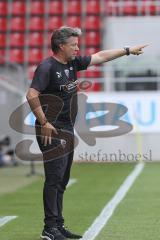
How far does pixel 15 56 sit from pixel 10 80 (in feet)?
12.9

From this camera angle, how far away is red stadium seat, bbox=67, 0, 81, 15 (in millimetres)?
27438

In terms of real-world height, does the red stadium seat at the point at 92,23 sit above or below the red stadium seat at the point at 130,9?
below

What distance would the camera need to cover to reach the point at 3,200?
38.2 ft

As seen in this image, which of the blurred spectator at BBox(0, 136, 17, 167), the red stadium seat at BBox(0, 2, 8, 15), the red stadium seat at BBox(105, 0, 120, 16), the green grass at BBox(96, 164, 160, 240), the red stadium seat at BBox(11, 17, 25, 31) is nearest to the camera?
the green grass at BBox(96, 164, 160, 240)

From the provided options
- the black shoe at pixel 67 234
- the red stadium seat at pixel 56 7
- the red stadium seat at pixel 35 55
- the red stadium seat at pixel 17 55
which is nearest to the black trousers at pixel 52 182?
the black shoe at pixel 67 234

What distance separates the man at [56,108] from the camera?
7090mm

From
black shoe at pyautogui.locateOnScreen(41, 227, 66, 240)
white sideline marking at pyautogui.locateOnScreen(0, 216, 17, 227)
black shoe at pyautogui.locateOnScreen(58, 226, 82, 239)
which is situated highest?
black shoe at pyautogui.locateOnScreen(41, 227, 66, 240)

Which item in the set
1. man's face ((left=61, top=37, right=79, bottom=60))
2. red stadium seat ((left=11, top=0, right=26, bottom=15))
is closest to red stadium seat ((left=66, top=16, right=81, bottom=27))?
red stadium seat ((left=11, top=0, right=26, bottom=15))

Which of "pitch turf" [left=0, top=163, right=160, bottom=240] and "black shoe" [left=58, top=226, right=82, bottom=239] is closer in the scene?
"black shoe" [left=58, top=226, right=82, bottom=239]

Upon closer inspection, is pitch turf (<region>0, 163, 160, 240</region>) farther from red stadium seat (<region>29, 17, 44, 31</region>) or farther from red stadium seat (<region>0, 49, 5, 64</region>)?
red stadium seat (<region>29, 17, 44, 31</region>)

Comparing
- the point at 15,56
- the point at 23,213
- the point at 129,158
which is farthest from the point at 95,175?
the point at 15,56

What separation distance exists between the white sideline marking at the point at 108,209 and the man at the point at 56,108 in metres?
0.33

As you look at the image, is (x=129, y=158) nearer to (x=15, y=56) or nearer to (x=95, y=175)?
(x=95, y=175)

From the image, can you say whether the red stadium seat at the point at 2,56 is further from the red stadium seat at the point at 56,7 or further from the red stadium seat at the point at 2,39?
the red stadium seat at the point at 56,7
